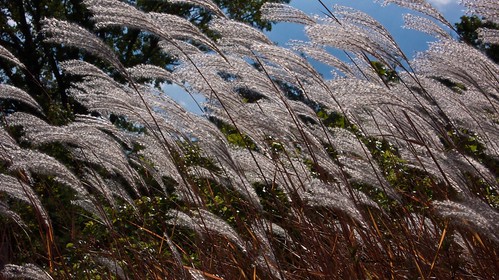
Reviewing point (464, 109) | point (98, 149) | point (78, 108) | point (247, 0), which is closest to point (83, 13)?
point (78, 108)

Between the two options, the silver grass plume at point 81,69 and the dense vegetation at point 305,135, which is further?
the silver grass plume at point 81,69

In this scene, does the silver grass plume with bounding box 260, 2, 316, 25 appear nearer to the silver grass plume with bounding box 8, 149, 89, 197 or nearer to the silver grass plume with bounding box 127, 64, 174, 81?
the silver grass plume with bounding box 127, 64, 174, 81

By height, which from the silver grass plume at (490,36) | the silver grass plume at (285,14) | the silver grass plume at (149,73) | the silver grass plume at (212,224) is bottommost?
the silver grass plume at (212,224)

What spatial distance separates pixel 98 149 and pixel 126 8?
2.68 feet

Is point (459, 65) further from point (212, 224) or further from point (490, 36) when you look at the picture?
point (212, 224)

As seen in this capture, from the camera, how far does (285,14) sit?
3.21 meters

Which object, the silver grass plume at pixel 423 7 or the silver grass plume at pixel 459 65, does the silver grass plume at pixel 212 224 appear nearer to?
the silver grass plume at pixel 459 65

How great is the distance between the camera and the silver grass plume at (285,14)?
10.4ft

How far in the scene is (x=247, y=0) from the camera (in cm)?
1738

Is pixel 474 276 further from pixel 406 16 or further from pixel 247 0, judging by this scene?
pixel 247 0

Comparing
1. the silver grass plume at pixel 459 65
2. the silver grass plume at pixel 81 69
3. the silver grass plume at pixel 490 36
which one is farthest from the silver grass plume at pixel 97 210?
the silver grass plume at pixel 490 36

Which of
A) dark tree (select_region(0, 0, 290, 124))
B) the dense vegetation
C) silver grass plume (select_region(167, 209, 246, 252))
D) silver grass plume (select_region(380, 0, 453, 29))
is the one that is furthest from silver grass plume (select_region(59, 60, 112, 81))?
dark tree (select_region(0, 0, 290, 124))

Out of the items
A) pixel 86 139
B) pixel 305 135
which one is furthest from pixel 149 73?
pixel 305 135

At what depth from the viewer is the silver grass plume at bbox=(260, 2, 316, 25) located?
3.17 m
